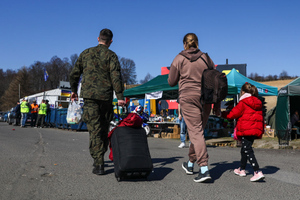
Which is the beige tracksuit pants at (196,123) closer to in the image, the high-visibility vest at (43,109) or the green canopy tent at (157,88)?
the green canopy tent at (157,88)

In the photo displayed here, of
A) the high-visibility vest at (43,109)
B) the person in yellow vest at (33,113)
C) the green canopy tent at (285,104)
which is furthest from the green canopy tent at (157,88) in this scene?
the person in yellow vest at (33,113)

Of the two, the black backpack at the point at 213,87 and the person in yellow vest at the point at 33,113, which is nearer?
the black backpack at the point at 213,87

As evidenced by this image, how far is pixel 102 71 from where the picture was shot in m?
4.67

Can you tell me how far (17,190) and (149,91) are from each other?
11.5 m

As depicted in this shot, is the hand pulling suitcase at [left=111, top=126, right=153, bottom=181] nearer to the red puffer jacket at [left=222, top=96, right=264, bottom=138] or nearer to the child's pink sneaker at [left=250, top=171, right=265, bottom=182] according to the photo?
the red puffer jacket at [left=222, top=96, right=264, bottom=138]

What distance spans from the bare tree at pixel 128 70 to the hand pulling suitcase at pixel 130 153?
291 feet

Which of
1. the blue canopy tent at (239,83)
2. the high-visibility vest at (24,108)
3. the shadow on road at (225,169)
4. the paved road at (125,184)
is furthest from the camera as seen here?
the high-visibility vest at (24,108)

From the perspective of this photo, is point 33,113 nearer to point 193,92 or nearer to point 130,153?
point 130,153

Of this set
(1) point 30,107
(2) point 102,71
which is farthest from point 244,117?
(1) point 30,107

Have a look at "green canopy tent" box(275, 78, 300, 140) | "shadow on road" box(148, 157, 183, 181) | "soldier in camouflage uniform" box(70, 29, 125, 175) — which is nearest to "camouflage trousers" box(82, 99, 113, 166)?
"soldier in camouflage uniform" box(70, 29, 125, 175)

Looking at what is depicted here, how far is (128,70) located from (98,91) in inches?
3678

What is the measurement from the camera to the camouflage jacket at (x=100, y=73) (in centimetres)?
457

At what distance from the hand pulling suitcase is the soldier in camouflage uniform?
0.28 metres

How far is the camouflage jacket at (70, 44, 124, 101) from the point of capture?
457 cm
